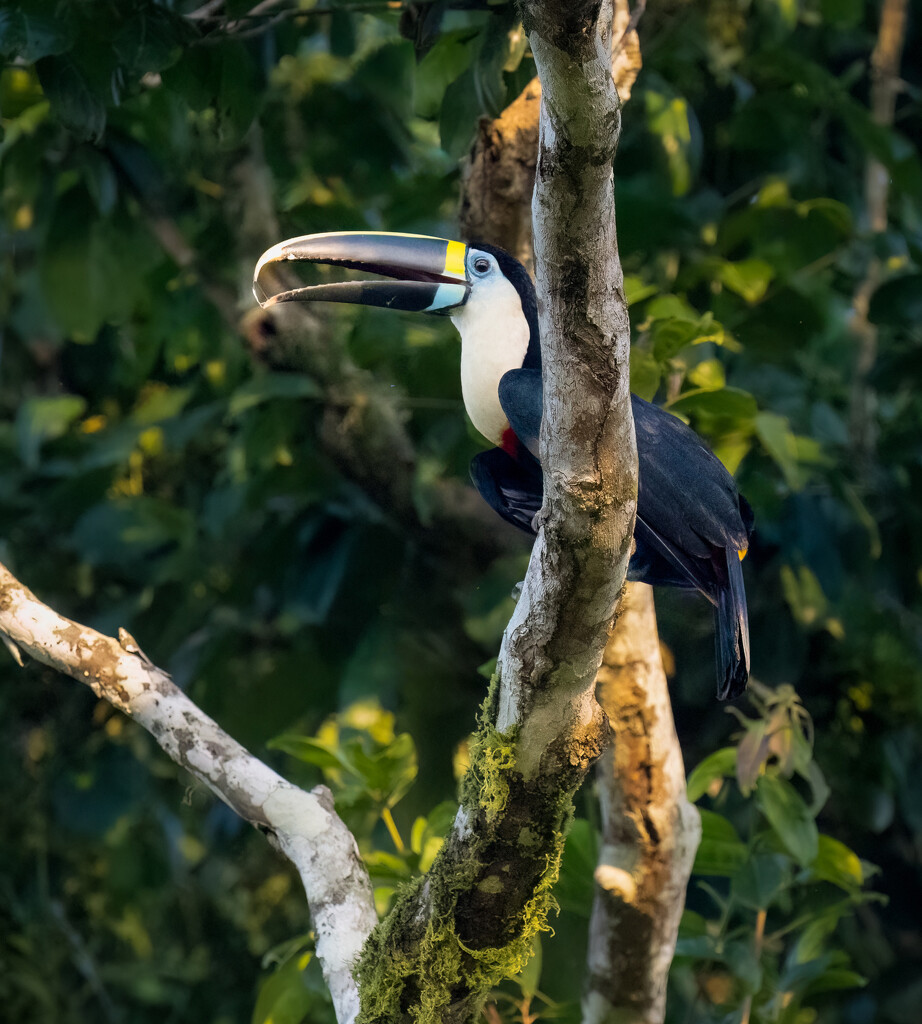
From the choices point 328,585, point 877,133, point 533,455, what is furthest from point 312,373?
point 877,133

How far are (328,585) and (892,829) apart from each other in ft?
7.86

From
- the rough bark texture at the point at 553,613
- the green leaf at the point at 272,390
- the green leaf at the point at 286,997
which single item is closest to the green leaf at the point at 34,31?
the green leaf at the point at 272,390

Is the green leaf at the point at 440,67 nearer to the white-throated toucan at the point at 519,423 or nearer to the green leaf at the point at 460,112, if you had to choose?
the green leaf at the point at 460,112

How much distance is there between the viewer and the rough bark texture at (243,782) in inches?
79.0

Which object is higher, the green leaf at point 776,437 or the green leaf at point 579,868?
the green leaf at point 776,437

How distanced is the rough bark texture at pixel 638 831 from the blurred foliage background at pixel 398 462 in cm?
15

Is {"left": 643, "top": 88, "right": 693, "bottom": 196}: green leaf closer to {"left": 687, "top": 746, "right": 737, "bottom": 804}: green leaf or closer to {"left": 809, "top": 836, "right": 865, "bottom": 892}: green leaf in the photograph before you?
{"left": 687, "top": 746, "right": 737, "bottom": 804}: green leaf

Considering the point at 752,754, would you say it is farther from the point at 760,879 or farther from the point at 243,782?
the point at 243,782

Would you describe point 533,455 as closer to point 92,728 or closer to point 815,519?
point 815,519

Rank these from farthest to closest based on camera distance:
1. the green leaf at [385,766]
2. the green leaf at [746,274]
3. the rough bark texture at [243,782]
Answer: the green leaf at [746,274], the green leaf at [385,766], the rough bark texture at [243,782]

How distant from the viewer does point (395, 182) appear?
4301mm

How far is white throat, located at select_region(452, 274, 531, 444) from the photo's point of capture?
2.53 metres

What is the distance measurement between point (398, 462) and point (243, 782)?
1885 mm

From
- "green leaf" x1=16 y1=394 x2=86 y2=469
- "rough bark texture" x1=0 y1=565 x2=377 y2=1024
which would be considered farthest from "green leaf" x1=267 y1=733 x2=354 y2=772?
"green leaf" x1=16 y1=394 x2=86 y2=469
